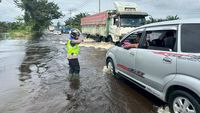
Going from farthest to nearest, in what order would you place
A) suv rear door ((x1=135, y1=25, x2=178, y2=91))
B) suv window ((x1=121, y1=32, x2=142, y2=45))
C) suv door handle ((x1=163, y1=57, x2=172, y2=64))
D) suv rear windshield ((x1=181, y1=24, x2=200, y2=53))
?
suv window ((x1=121, y1=32, x2=142, y2=45)) < suv rear door ((x1=135, y1=25, x2=178, y2=91)) < suv door handle ((x1=163, y1=57, x2=172, y2=64)) < suv rear windshield ((x1=181, y1=24, x2=200, y2=53))

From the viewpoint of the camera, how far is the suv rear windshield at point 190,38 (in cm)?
485

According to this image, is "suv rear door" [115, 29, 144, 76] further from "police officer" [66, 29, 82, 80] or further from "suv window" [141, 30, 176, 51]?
"police officer" [66, 29, 82, 80]

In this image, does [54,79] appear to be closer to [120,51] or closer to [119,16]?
[120,51]

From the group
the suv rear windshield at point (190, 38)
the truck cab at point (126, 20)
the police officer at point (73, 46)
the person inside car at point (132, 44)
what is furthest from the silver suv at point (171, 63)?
the truck cab at point (126, 20)

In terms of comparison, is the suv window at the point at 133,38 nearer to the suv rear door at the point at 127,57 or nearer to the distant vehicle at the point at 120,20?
the suv rear door at the point at 127,57

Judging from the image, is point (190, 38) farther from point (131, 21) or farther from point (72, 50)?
point (131, 21)

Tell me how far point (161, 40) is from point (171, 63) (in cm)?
95

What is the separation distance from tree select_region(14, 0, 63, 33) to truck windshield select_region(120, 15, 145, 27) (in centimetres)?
5489

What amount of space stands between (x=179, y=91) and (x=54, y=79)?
531 cm

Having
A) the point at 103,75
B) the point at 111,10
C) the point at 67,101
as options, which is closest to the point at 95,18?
the point at 111,10

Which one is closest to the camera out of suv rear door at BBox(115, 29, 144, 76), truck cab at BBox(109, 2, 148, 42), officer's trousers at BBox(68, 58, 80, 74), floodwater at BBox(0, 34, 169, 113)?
floodwater at BBox(0, 34, 169, 113)

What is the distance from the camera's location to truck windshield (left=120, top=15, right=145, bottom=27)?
21453 mm

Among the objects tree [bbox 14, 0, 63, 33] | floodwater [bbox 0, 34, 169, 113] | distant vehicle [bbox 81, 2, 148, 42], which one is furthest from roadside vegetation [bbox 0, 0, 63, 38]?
floodwater [bbox 0, 34, 169, 113]

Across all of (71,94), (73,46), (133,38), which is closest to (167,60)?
(133,38)
